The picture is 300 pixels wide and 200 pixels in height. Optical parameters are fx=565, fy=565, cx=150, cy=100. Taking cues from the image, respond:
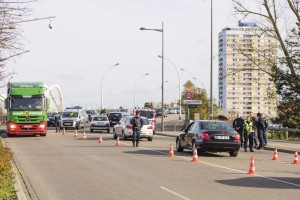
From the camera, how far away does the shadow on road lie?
43.1ft

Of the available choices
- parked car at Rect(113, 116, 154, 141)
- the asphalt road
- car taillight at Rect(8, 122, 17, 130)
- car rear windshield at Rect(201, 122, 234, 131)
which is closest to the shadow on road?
the asphalt road

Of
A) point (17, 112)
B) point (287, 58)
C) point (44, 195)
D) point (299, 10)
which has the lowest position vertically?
point (44, 195)

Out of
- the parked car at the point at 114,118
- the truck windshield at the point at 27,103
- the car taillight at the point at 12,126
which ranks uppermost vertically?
the truck windshield at the point at 27,103

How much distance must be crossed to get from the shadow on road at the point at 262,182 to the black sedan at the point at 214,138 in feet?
22.8

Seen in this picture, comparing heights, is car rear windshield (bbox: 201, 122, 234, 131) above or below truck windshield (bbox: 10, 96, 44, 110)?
below

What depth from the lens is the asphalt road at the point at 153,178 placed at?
11.8 meters

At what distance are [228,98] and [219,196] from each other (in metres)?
188

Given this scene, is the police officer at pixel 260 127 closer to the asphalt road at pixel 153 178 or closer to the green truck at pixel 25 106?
the asphalt road at pixel 153 178

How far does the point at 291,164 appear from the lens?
19.7 m

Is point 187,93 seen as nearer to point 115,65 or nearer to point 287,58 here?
point 287,58

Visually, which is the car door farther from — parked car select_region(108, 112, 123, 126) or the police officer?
parked car select_region(108, 112, 123, 126)

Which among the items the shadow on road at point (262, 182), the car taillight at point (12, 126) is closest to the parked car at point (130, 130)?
the car taillight at point (12, 126)

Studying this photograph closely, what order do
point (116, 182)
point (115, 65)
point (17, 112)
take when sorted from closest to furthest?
point (116, 182) → point (17, 112) → point (115, 65)

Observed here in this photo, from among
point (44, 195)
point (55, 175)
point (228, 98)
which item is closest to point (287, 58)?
point (55, 175)
